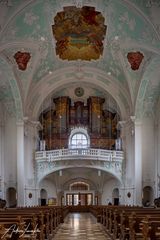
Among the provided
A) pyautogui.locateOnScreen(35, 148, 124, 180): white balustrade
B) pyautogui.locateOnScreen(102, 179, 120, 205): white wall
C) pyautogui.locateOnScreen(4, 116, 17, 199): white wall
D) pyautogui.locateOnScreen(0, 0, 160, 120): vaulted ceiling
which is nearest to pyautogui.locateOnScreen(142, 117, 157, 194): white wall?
pyautogui.locateOnScreen(0, 0, 160, 120): vaulted ceiling

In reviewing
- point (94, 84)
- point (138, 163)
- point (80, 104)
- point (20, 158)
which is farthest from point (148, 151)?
point (20, 158)

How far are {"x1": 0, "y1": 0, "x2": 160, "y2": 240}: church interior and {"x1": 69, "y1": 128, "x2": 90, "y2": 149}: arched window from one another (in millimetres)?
89

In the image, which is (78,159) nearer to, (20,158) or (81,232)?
(20,158)

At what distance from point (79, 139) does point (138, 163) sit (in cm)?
844

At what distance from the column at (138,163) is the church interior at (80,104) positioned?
0.23ft

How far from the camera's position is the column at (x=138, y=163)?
33.2 meters

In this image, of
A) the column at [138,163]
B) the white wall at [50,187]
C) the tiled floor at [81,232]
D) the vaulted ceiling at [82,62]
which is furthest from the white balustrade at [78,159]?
the tiled floor at [81,232]

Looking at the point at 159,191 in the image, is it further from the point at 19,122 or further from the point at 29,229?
the point at 29,229

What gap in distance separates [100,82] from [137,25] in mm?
12017

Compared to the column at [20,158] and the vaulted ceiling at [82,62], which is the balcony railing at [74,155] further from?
the vaulted ceiling at [82,62]

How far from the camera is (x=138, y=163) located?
33719 millimetres

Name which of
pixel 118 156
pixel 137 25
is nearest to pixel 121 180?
pixel 118 156

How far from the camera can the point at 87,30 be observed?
28.9 meters

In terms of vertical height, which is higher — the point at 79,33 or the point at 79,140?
the point at 79,33
